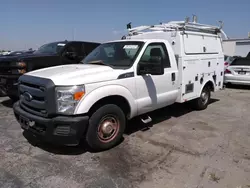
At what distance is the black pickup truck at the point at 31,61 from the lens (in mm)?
6090

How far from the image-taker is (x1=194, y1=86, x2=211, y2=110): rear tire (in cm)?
645

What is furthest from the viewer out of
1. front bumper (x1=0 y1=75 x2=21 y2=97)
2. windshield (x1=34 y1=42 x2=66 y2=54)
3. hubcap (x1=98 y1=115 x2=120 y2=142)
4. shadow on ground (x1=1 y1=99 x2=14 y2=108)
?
windshield (x1=34 y1=42 x2=66 y2=54)

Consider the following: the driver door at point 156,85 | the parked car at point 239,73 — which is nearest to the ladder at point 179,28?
the driver door at point 156,85

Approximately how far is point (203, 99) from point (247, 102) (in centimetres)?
213

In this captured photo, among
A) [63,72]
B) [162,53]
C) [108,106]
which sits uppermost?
[162,53]

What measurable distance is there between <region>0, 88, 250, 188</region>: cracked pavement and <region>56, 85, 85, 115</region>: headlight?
849mm

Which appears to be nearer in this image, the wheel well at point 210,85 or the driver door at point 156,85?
the driver door at point 156,85

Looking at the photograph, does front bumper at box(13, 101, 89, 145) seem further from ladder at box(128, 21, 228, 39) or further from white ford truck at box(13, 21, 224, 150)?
ladder at box(128, 21, 228, 39)

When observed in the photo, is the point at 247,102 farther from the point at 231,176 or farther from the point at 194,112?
the point at 231,176

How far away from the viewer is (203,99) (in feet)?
21.9

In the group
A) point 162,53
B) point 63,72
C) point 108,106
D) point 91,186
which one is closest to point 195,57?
point 162,53

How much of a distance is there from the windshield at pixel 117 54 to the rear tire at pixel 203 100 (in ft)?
9.07

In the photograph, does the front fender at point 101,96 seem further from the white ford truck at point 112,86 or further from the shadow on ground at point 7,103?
the shadow on ground at point 7,103

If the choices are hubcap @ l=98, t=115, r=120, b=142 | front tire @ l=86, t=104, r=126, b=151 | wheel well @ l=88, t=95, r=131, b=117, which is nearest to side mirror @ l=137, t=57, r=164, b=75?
wheel well @ l=88, t=95, r=131, b=117
